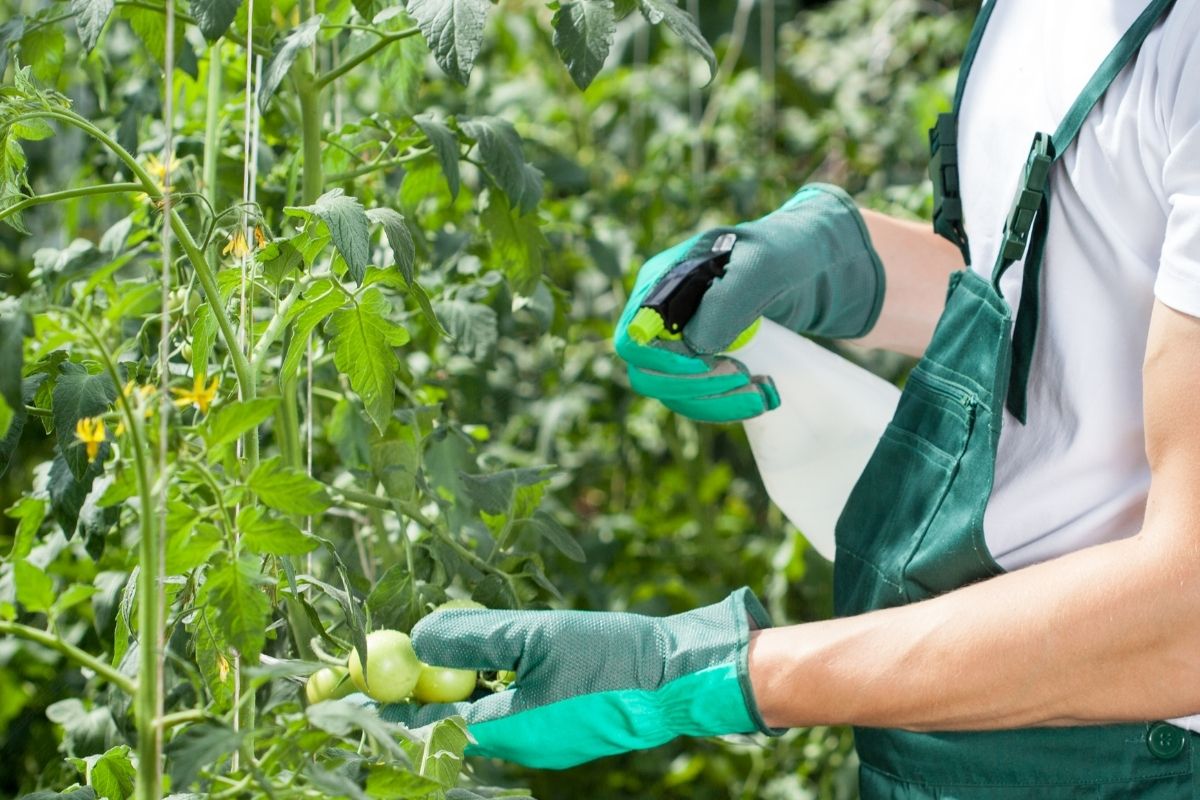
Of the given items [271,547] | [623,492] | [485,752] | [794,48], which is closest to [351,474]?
[485,752]

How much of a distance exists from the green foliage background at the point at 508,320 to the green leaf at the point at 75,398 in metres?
0.04

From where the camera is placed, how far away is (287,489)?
0.70 metres

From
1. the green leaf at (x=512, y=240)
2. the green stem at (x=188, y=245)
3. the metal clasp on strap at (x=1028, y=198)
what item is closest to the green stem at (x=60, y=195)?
the green stem at (x=188, y=245)

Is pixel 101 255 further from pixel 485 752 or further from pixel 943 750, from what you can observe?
pixel 943 750

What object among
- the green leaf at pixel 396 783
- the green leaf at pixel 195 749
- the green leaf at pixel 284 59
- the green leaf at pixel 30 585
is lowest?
the green leaf at pixel 396 783

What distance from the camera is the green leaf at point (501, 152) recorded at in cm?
112

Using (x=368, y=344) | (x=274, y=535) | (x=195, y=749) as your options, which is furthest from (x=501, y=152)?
(x=195, y=749)

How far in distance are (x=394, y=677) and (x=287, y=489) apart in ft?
0.95

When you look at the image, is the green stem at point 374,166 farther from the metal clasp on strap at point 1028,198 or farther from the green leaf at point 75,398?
the metal clasp on strap at point 1028,198

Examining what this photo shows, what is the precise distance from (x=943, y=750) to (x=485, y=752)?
36 centimetres

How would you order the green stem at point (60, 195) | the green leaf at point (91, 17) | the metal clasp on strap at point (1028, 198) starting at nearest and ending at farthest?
the green stem at point (60, 195) → the green leaf at point (91, 17) → the metal clasp on strap at point (1028, 198)

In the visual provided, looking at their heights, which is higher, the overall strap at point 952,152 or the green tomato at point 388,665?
the overall strap at point 952,152

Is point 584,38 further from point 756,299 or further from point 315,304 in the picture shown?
point 756,299

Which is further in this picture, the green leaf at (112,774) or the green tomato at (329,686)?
the green tomato at (329,686)
